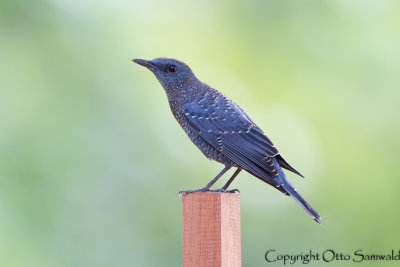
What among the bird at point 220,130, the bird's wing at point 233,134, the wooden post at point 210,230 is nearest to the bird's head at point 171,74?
the bird at point 220,130

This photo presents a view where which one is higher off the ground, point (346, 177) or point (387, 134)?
point (387, 134)

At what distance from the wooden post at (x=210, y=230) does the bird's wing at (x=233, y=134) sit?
1.08 meters

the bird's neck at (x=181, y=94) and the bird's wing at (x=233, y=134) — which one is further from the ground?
the bird's neck at (x=181, y=94)

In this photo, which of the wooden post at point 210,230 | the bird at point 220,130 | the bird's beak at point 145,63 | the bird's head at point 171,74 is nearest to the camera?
the wooden post at point 210,230

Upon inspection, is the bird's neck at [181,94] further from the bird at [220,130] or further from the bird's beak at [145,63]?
the bird's beak at [145,63]

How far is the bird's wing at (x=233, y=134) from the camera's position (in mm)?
4957

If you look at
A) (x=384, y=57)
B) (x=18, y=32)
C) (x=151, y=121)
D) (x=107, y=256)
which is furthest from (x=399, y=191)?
(x=18, y=32)

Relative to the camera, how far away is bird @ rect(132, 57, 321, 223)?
492 centimetres

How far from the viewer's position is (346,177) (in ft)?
28.7

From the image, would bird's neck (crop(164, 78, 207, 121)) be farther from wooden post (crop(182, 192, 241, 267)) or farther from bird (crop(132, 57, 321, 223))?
wooden post (crop(182, 192, 241, 267))

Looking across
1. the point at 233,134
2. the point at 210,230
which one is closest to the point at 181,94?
the point at 233,134

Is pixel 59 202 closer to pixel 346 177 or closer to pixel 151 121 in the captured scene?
pixel 151 121

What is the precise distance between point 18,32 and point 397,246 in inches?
223

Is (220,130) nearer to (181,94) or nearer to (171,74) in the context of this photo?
(181,94)
